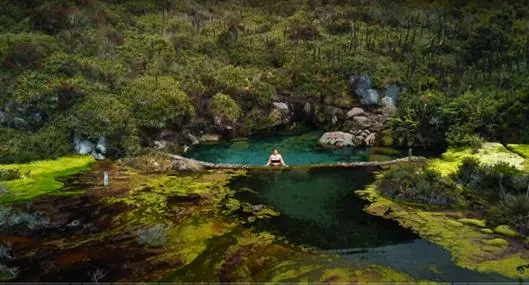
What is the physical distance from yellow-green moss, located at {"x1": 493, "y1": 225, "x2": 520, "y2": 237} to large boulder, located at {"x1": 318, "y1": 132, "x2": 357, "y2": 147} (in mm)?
22136

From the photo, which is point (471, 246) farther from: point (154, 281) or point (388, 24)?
point (388, 24)

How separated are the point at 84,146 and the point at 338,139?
21.8 metres

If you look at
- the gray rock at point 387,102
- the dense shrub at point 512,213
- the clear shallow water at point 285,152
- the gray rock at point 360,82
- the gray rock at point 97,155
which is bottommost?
the clear shallow water at point 285,152

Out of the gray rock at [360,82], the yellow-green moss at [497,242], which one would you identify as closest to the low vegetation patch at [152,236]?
the yellow-green moss at [497,242]

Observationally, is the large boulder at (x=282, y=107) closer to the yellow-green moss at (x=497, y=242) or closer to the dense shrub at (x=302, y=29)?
the dense shrub at (x=302, y=29)

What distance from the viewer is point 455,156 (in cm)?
3616

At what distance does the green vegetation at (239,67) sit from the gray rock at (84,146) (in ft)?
2.09

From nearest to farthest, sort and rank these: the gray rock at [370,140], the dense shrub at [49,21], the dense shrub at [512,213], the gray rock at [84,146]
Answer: the dense shrub at [512,213]
the gray rock at [84,146]
the gray rock at [370,140]
the dense shrub at [49,21]

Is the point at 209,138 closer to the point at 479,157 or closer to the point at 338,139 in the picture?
the point at 338,139

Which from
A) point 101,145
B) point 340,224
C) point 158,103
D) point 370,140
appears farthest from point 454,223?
point 158,103

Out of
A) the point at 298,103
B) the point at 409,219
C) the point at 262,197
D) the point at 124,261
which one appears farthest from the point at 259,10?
the point at 124,261

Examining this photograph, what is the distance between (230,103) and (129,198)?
22.0 metres

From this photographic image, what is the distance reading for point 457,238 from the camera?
21.5m

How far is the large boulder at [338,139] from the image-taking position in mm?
43938
